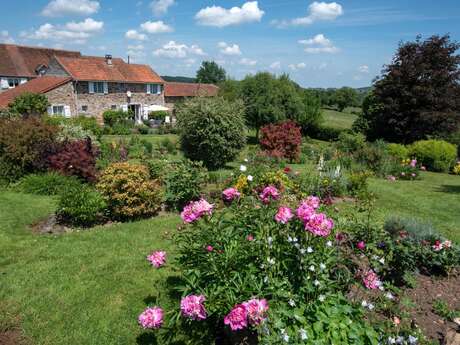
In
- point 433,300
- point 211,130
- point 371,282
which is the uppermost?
point 211,130

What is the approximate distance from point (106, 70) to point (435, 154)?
30558mm

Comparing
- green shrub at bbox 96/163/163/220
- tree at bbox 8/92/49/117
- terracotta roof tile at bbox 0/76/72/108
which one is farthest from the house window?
green shrub at bbox 96/163/163/220

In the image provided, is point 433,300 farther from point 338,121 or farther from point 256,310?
point 338,121

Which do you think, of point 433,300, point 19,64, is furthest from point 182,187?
point 19,64

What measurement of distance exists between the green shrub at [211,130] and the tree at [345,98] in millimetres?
54028

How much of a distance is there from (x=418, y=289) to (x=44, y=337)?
4117mm

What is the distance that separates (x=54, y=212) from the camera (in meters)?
7.51

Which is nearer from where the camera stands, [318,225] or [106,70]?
[318,225]

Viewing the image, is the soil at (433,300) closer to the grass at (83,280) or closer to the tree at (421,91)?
the grass at (83,280)

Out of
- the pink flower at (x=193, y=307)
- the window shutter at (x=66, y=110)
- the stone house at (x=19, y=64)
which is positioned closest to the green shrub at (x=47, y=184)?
the pink flower at (x=193, y=307)

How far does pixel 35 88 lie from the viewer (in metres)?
30.5

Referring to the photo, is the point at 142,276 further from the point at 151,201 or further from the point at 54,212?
the point at 54,212

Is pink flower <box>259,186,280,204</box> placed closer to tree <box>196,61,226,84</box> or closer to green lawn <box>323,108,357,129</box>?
green lawn <box>323,108,357,129</box>

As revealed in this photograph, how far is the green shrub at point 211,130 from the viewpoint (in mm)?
13117
